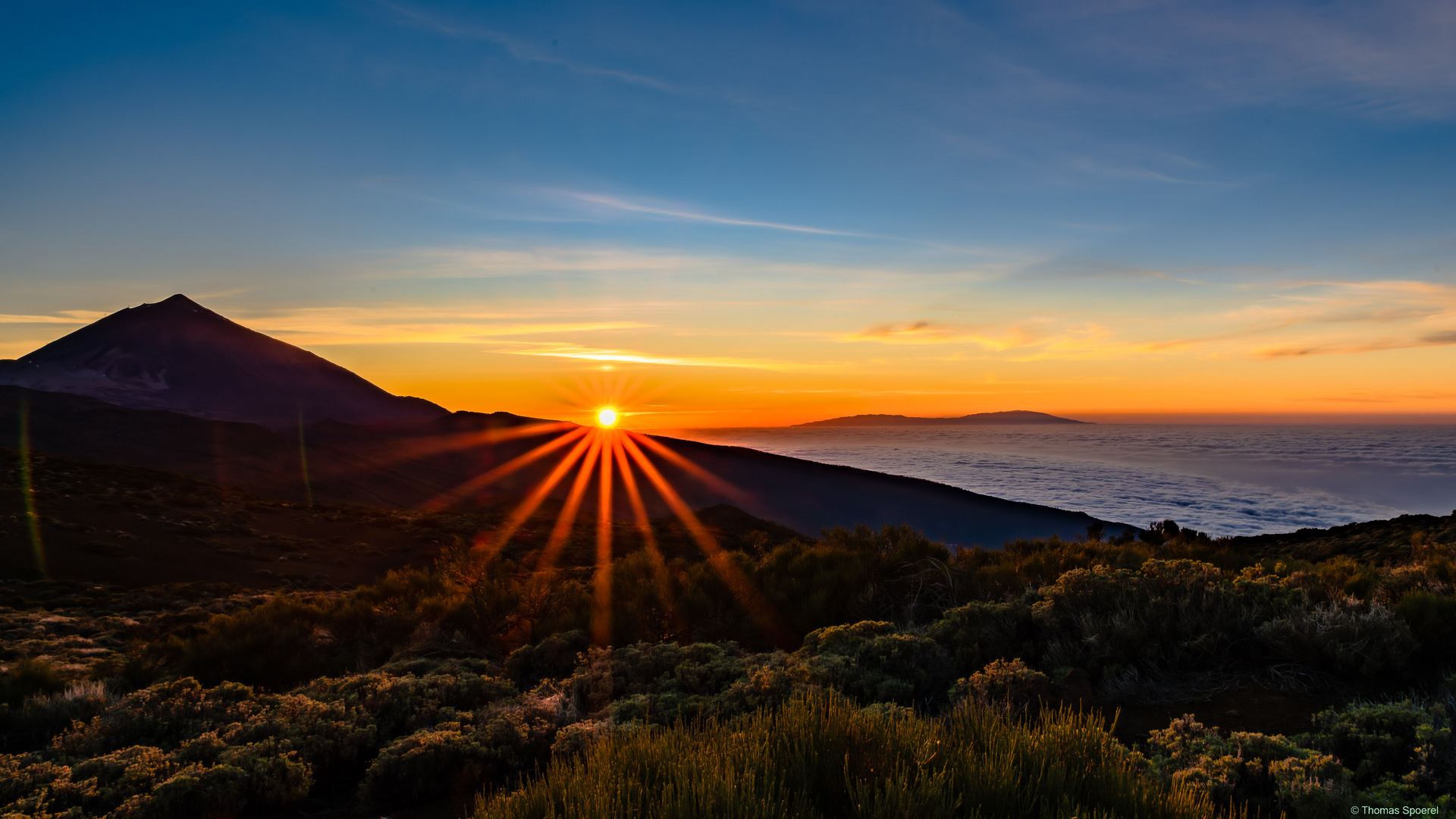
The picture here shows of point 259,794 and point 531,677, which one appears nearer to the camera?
point 259,794

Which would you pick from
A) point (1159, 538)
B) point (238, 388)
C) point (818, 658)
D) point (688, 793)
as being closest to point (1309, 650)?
point (818, 658)

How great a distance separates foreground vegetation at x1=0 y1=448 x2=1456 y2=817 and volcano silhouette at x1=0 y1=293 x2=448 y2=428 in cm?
11475

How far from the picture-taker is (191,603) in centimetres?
1347

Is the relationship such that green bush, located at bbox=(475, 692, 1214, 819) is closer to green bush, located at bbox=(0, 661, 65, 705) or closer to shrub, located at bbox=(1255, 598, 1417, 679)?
shrub, located at bbox=(1255, 598, 1417, 679)

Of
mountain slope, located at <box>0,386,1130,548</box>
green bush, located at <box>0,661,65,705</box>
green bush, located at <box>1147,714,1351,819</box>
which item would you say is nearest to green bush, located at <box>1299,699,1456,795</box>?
green bush, located at <box>1147,714,1351,819</box>

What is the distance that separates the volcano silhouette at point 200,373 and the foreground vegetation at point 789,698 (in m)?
115

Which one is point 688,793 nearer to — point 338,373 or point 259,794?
point 259,794

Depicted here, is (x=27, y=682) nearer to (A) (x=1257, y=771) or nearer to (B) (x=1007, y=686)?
(B) (x=1007, y=686)

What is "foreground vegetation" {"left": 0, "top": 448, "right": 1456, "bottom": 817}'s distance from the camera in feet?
8.18

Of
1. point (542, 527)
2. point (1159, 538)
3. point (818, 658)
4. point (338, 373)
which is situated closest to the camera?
point (818, 658)

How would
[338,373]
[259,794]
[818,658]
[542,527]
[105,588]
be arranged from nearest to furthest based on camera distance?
[259,794], [818,658], [105,588], [542,527], [338,373]

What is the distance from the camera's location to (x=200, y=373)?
124m

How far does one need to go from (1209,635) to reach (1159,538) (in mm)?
9747

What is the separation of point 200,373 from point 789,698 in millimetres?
156948
